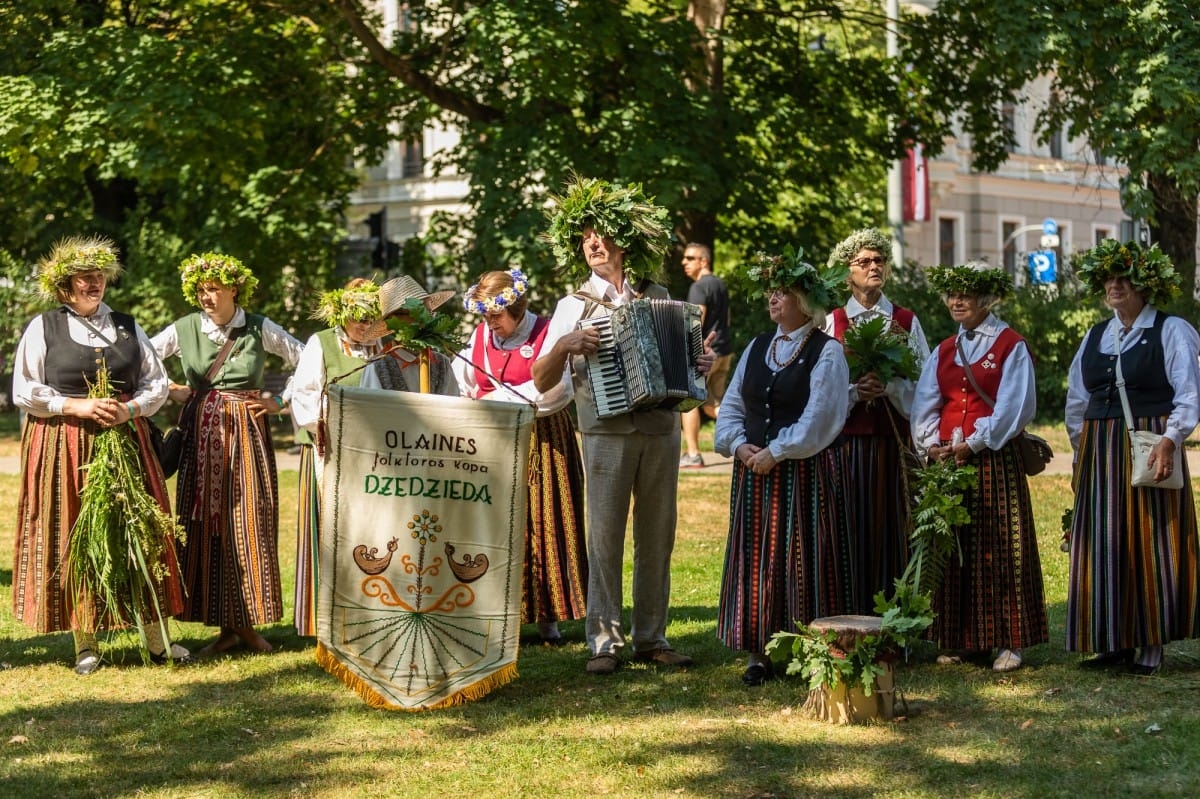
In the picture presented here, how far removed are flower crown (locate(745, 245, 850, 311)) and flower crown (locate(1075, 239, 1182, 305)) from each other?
3.52ft

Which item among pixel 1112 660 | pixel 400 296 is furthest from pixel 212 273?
pixel 1112 660

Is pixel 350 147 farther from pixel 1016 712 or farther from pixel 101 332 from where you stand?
pixel 1016 712

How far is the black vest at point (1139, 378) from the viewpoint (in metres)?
6.72

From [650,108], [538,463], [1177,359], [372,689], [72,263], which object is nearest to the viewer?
[372,689]

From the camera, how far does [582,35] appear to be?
52.6 feet

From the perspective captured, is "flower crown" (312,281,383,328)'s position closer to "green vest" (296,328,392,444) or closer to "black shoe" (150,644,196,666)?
"green vest" (296,328,392,444)

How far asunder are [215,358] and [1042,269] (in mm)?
15096

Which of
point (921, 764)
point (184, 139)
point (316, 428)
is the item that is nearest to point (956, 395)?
point (921, 764)

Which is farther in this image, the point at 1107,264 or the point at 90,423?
the point at 90,423

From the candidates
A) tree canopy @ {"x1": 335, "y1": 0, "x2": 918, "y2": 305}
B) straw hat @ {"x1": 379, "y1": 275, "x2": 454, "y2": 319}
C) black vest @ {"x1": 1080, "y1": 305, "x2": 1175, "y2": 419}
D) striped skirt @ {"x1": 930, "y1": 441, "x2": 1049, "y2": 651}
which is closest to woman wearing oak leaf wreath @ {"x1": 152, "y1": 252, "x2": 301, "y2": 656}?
straw hat @ {"x1": 379, "y1": 275, "x2": 454, "y2": 319}

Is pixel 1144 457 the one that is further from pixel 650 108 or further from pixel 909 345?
pixel 650 108

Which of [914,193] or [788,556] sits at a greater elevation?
[914,193]

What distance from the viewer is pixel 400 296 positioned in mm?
7234

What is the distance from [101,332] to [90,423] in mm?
425
